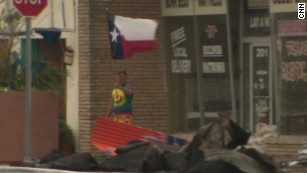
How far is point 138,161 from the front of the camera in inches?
301

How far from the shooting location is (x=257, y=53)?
58.3 feet

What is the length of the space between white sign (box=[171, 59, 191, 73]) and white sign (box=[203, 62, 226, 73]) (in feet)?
1.24

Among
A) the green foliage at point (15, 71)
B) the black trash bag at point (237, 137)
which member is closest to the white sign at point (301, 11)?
the green foliage at point (15, 71)

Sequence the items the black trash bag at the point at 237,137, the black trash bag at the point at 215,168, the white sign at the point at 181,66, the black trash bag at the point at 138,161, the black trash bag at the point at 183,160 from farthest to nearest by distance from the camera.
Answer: the white sign at the point at 181,66, the black trash bag at the point at 237,137, the black trash bag at the point at 138,161, the black trash bag at the point at 183,160, the black trash bag at the point at 215,168

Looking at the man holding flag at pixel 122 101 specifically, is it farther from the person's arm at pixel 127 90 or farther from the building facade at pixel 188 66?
the building facade at pixel 188 66

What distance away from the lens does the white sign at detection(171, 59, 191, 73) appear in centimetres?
1845

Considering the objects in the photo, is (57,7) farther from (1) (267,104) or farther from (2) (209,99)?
(1) (267,104)

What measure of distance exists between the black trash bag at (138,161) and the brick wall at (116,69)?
1050cm

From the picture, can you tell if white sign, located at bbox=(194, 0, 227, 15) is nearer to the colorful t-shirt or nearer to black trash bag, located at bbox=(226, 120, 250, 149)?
the colorful t-shirt

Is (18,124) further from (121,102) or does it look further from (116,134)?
(116,134)

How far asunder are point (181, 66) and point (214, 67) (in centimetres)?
73

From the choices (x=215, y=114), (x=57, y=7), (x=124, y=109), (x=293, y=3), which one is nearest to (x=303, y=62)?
(x=293, y=3)

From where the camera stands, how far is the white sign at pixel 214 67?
18.1 m

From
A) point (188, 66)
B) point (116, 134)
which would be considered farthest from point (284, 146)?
point (116, 134)
